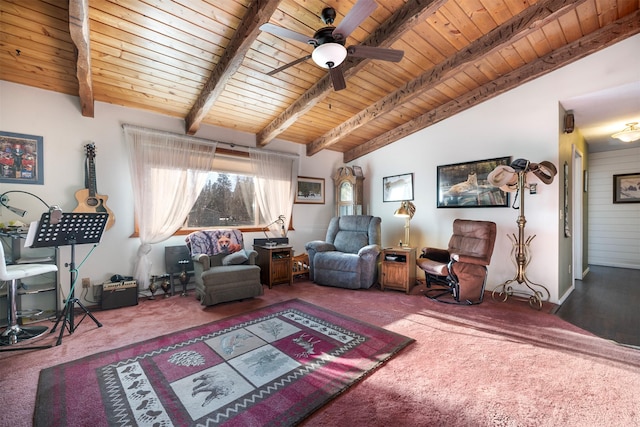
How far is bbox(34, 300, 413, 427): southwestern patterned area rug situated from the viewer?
1561mm

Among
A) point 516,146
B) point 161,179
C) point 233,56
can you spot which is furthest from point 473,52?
point 161,179

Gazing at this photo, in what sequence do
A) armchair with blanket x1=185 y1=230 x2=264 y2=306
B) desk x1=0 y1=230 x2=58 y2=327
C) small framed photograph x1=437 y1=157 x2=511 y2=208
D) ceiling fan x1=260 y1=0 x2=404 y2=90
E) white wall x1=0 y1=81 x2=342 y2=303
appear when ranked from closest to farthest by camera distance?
ceiling fan x1=260 y1=0 x2=404 y2=90, desk x1=0 y1=230 x2=58 y2=327, white wall x1=0 y1=81 x2=342 y2=303, armchair with blanket x1=185 y1=230 x2=264 y2=306, small framed photograph x1=437 y1=157 x2=511 y2=208

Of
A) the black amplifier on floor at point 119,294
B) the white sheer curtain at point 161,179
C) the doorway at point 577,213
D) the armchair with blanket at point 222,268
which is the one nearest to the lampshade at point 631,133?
the doorway at point 577,213

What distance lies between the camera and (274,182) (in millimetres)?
4895

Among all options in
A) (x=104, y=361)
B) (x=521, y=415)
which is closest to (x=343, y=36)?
(x=521, y=415)

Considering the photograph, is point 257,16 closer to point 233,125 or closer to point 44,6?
point 44,6

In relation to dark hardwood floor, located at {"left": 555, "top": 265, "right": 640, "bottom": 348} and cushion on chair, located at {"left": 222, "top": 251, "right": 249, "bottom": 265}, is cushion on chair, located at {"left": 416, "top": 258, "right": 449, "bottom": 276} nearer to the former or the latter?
dark hardwood floor, located at {"left": 555, "top": 265, "right": 640, "bottom": 348}

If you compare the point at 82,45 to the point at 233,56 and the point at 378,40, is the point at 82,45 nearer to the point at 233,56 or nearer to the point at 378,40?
the point at 233,56

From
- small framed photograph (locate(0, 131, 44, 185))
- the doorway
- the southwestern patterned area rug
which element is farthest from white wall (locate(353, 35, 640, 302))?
small framed photograph (locate(0, 131, 44, 185))

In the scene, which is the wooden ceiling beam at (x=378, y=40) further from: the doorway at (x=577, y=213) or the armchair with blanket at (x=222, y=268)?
the doorway at (x=577, y=213)

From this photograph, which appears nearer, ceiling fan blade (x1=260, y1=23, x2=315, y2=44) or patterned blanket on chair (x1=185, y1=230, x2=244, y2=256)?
ceiling fan blade (x1=260, y1=23, x2=315, y2=44)

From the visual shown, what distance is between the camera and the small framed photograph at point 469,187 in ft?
12.9

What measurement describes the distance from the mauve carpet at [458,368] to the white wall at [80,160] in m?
0.72

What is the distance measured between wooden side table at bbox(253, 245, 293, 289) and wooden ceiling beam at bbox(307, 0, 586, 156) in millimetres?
2335
